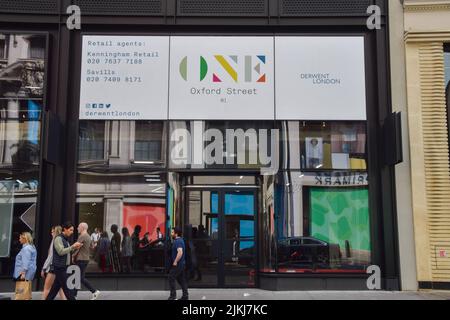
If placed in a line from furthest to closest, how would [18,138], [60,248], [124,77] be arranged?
1. [124,77]
2. [18,138]
3. [60,248]

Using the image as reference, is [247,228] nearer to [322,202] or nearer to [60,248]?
[322,202]

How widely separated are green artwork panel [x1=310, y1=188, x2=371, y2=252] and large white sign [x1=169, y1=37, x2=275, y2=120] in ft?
8.69

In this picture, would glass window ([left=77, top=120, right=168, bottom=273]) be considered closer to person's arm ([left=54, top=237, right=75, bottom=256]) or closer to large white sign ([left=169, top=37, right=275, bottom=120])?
large white sign ([left=169, top=37, right=275, bottom=120])

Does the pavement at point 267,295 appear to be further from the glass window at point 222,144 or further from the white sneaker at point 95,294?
the glass window at point 222,144

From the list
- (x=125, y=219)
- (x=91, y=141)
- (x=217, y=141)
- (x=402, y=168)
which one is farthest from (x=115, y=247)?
(x=402, y=168)

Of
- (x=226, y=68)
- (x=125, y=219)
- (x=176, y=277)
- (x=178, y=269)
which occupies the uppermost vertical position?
(x=226, y=68)

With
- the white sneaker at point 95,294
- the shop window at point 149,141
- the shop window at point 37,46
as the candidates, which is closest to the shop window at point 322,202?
the shop window at point 149,141

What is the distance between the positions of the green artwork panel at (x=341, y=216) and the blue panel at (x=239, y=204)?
163 centimetres

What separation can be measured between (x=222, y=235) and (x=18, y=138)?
613cm

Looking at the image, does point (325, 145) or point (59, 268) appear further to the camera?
point (325, 145)

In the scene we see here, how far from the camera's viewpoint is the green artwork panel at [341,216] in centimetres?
1323

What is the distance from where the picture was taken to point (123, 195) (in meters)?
13.4

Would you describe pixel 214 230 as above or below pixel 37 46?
below

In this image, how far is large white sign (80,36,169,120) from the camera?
1361cm
